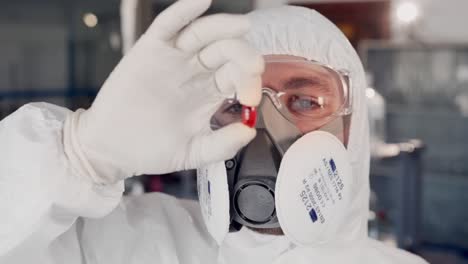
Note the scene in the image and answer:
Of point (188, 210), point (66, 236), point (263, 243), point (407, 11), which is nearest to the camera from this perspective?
point (66, 236)

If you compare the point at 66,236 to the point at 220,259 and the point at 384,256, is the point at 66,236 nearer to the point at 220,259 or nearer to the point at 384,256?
the point at 220,259

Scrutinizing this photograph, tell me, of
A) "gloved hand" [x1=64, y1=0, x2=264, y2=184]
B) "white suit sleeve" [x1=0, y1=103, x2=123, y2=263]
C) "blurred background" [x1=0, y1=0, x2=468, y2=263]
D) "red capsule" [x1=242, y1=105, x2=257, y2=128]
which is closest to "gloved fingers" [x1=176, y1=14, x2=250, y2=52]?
"gloved hand" [x1=64, y1=0, x2=264, y2=184]

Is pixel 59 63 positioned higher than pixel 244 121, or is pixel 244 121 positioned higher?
pixel 244 121

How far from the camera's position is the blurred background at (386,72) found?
3.90m

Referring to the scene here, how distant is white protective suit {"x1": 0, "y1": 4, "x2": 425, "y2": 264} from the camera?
0.88m

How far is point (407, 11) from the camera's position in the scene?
193 inches

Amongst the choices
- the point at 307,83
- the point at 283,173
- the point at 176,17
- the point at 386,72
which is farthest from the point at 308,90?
the point at 386,72

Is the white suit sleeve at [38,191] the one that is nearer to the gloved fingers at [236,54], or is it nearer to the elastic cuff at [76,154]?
the elastic cuff at [76,154]

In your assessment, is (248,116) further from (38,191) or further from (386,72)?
(386,72)

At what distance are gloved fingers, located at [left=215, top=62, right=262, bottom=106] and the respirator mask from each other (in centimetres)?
17

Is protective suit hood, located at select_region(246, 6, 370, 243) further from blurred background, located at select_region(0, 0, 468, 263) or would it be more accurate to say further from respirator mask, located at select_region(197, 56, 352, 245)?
blurred background, located at select_region(0, 0, 468, 263)

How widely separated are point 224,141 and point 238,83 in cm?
9

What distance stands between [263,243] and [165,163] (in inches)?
14.2

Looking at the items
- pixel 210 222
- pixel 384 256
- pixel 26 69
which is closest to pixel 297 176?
pixel 210 222
